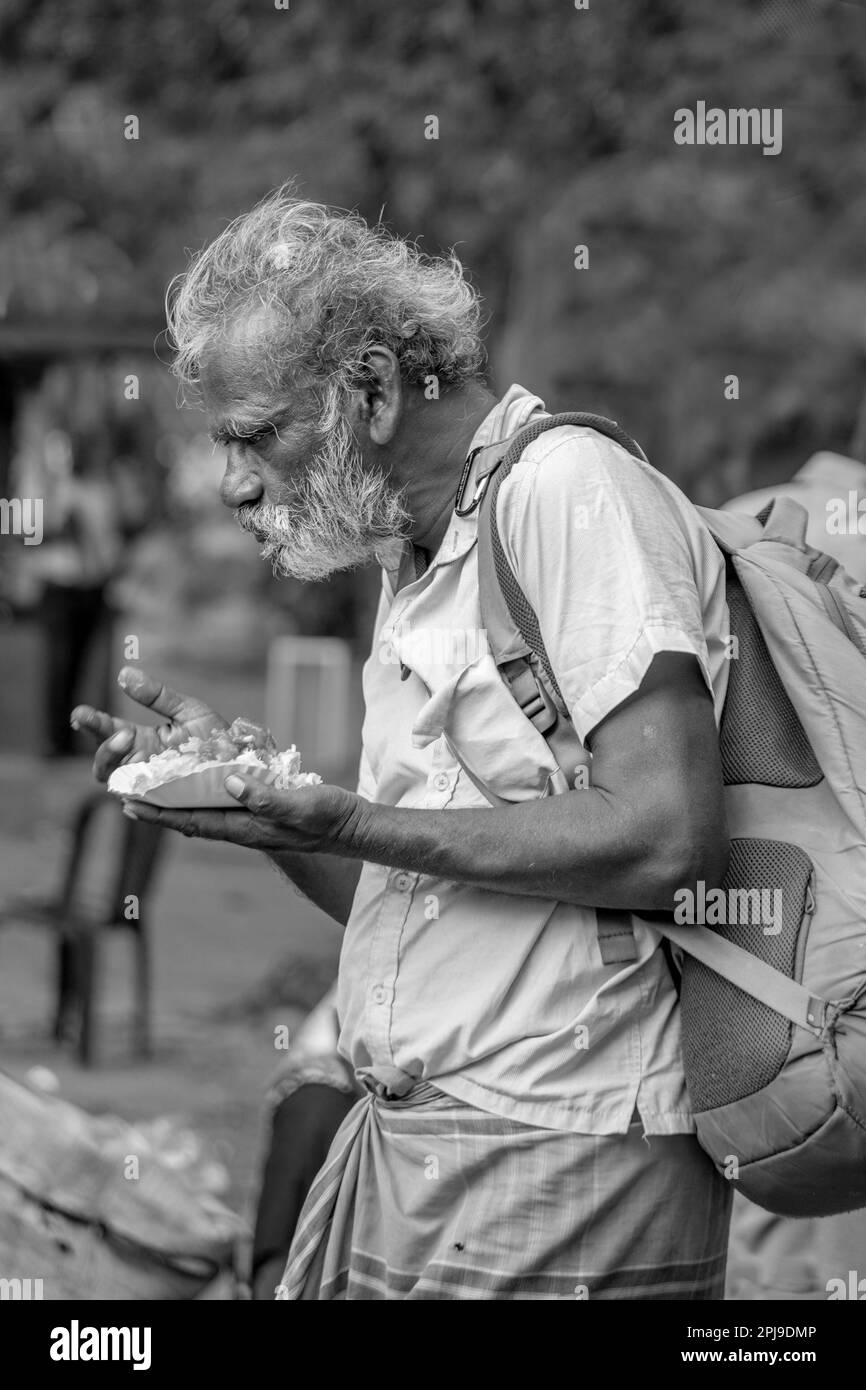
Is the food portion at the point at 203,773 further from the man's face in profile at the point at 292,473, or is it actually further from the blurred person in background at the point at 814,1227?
→ the blurred person in background at the point at 814,1227

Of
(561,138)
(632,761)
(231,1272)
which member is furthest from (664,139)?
(632,761)

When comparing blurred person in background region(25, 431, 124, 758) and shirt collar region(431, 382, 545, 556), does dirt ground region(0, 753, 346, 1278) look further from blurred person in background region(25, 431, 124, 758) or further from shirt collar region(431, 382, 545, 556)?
shirt collar region(431, 382, 545, 556)

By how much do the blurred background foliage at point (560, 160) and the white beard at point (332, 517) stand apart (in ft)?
11.8

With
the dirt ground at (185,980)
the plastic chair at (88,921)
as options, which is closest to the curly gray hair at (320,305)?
the dirt ground at (185,980)

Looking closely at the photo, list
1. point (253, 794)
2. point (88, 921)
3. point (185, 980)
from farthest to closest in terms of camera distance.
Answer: point (185, 980), point (88, 921), point (253, 794)

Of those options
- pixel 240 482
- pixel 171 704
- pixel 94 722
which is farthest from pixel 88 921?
pixel 240 482

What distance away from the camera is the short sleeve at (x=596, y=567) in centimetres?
162

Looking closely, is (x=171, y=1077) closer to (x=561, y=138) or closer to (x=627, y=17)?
(x=561, y=138)

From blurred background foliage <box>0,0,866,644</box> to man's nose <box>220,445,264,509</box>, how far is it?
11.9 feet

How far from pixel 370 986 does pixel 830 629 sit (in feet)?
2.16

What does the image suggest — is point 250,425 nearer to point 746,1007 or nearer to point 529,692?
point 529,692

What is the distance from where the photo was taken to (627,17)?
540cm

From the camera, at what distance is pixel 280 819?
1.63 meters

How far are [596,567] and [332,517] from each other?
357 mm
